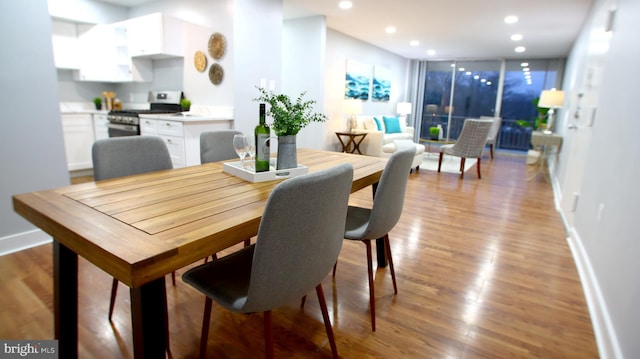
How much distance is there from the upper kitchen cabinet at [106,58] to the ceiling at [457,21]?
1.75 feet

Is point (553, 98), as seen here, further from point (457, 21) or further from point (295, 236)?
point (295, 236)

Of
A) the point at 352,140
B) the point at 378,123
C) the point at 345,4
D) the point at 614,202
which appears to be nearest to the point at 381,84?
the point at 378,123

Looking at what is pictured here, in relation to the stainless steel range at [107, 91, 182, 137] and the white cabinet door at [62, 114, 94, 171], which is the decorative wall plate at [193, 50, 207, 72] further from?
the white cabinet door at [62, 114, 94, 171]

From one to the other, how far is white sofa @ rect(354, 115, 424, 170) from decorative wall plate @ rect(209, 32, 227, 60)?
2.83 metres

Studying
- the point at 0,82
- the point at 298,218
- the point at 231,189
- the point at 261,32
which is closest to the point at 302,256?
the point at 298,218

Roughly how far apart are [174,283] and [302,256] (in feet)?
4.34

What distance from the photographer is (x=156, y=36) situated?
14.1 ft

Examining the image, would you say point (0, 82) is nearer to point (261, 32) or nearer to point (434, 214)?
point (261, 32)

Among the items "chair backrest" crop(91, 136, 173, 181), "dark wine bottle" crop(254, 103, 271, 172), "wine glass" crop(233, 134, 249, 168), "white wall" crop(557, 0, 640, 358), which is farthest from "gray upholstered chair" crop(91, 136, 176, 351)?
"white wall" crop(557, 0, 640, 358)

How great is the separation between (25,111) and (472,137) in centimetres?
543

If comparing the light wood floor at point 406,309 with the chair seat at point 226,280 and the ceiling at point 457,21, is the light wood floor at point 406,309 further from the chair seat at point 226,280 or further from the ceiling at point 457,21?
the ceiling at point 457,21

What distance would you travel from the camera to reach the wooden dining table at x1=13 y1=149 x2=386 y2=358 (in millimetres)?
895

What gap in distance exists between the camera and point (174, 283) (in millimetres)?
2105

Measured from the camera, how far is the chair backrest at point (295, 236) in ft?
3.27
